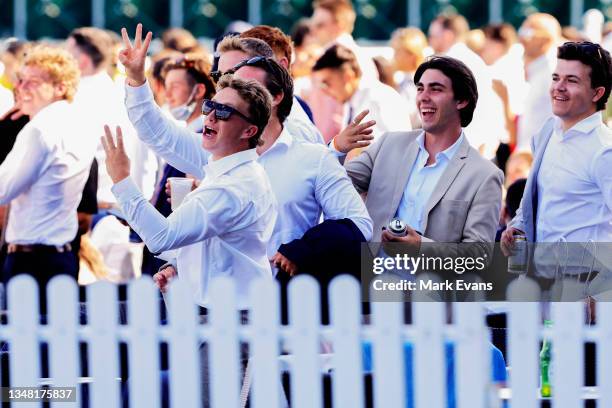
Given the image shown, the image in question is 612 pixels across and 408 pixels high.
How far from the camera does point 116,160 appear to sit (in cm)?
543

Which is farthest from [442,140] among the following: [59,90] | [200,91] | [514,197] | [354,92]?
[354,92]

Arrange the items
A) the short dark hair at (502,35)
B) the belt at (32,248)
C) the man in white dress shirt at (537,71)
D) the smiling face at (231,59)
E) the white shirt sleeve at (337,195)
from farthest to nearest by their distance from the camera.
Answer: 1. the short dark hair at (502,35)
2. the man in white dress shirt at (537,71)
3. the belt at (32,248)
4. the smiling face at (231,59)
5. the white shirt sleeve at (337,195)

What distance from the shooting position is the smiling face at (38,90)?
7828mm

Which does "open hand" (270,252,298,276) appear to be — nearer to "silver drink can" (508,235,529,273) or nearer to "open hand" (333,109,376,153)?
"open hand" (333,109,376,153)

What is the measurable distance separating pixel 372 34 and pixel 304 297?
14228mm

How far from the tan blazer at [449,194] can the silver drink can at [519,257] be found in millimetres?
220

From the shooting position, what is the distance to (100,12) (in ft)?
63.0

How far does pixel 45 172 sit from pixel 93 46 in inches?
105

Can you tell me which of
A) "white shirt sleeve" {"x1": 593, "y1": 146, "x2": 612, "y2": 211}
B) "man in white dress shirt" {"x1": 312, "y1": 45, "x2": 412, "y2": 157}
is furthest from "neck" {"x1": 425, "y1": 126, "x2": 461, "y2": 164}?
"man in white dress shirt" {"x1": 312, "y1": 45, "x2": 412, "y2": 157}

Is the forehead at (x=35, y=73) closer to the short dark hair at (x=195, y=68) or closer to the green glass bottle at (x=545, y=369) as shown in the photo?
the short dark hair at (x=195, y=68)

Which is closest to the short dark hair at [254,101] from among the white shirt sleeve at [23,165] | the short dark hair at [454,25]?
the white shirt sleeve at [23,165]

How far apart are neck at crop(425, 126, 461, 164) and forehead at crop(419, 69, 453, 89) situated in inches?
7.2

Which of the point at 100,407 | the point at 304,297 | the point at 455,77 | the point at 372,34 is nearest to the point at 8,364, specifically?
the point at 100,407

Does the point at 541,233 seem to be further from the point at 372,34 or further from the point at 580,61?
the point at 372,34
